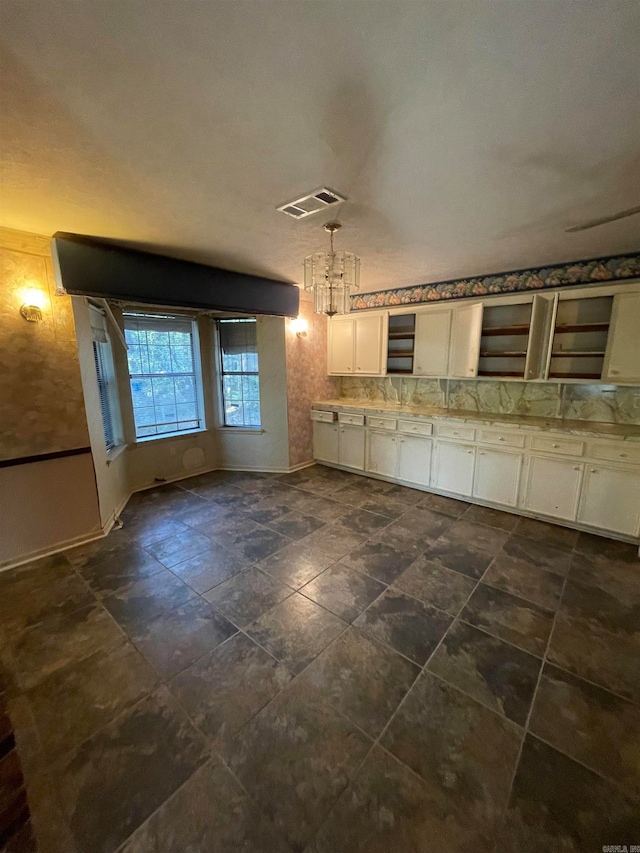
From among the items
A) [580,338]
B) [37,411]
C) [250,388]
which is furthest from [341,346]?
[37,411]

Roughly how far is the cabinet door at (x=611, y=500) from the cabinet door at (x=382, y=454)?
1.95 metres

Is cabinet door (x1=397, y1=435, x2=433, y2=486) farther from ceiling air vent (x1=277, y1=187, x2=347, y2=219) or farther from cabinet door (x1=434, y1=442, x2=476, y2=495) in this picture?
ceiling air vent (x1=277, y1=187, x2=347, y2=219)

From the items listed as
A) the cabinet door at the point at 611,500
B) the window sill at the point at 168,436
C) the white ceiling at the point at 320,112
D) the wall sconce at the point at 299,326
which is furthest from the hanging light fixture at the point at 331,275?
the window sill at the point at 168,436

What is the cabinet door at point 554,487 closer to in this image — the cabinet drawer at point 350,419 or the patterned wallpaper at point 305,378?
the cabinet drawer at point 350,419

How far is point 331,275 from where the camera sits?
233 centimetres

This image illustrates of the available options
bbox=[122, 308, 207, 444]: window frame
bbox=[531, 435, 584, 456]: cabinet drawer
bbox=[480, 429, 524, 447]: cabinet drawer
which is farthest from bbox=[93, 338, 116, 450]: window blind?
bbox=[531, 435, 584, 456]: cabinet drawer

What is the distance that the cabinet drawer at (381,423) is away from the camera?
4.28m

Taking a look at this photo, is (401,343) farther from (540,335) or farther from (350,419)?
(540,335)

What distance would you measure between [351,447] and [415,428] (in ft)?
3.26

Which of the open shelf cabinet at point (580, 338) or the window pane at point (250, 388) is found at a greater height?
the open shelf cabinet at point (580, 338)

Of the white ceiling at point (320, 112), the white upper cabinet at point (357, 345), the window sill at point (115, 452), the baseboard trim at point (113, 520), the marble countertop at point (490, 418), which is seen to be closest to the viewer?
the white ceiling at point (320, 112)

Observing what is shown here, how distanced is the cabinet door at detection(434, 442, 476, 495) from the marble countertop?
35 cm

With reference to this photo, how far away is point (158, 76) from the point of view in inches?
44.4

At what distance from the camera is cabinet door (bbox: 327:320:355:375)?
4.86 m
